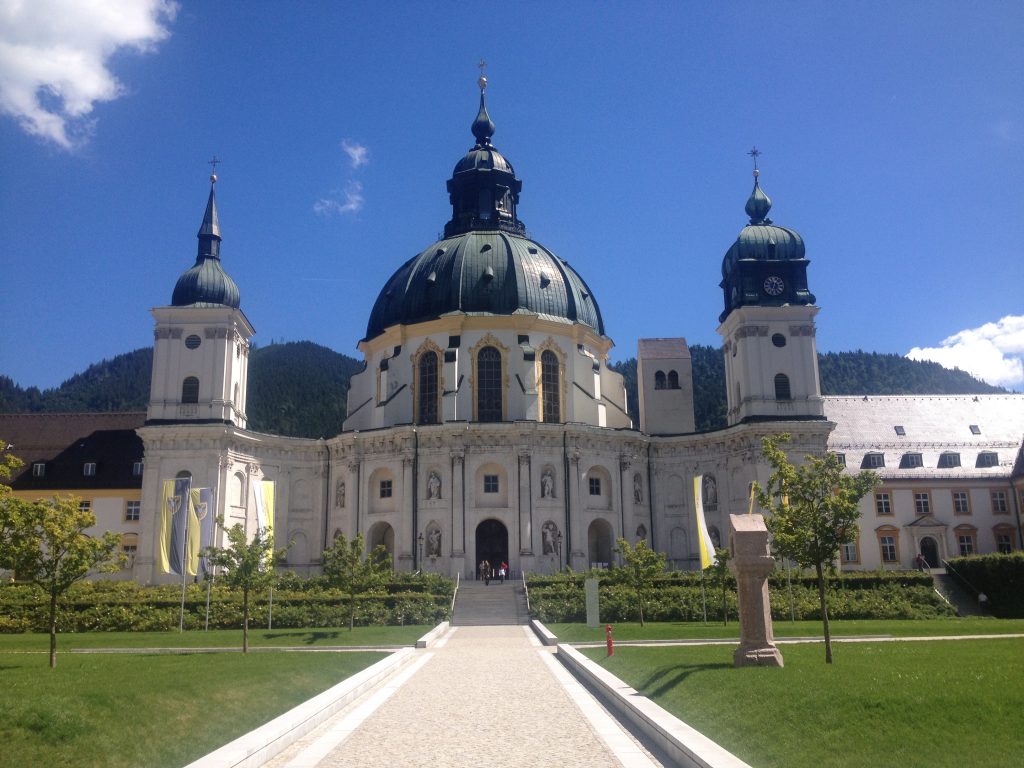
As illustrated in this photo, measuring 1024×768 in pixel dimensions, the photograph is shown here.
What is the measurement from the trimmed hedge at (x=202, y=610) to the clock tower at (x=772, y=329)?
30.8 metres

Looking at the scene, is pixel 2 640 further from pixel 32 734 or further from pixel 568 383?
pixel 568 383

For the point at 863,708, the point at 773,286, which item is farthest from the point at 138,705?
the point at 773,286

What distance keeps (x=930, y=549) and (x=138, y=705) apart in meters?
66.0

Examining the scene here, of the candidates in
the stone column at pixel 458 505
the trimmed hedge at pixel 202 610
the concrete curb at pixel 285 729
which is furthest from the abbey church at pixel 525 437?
the concrete curb at pixel 285 729

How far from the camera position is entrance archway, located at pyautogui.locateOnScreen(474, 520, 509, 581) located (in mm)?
64750

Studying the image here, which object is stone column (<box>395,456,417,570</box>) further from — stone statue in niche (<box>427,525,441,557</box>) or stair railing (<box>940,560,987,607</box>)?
stair railing (<box>940,560,987,607</box>)

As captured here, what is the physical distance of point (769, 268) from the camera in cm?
6981

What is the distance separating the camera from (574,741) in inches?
601

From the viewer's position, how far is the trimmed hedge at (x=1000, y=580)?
158 ft

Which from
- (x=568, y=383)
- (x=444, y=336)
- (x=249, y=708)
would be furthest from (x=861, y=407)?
(x=249, y=708)

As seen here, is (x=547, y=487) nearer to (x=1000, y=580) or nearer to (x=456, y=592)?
(x=456, y=592)

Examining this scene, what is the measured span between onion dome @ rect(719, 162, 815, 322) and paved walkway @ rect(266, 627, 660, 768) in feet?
161

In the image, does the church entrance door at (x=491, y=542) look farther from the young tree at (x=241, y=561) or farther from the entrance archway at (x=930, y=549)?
the young tree at (x=241, y=561)

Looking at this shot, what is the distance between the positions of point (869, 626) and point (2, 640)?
33962mm
